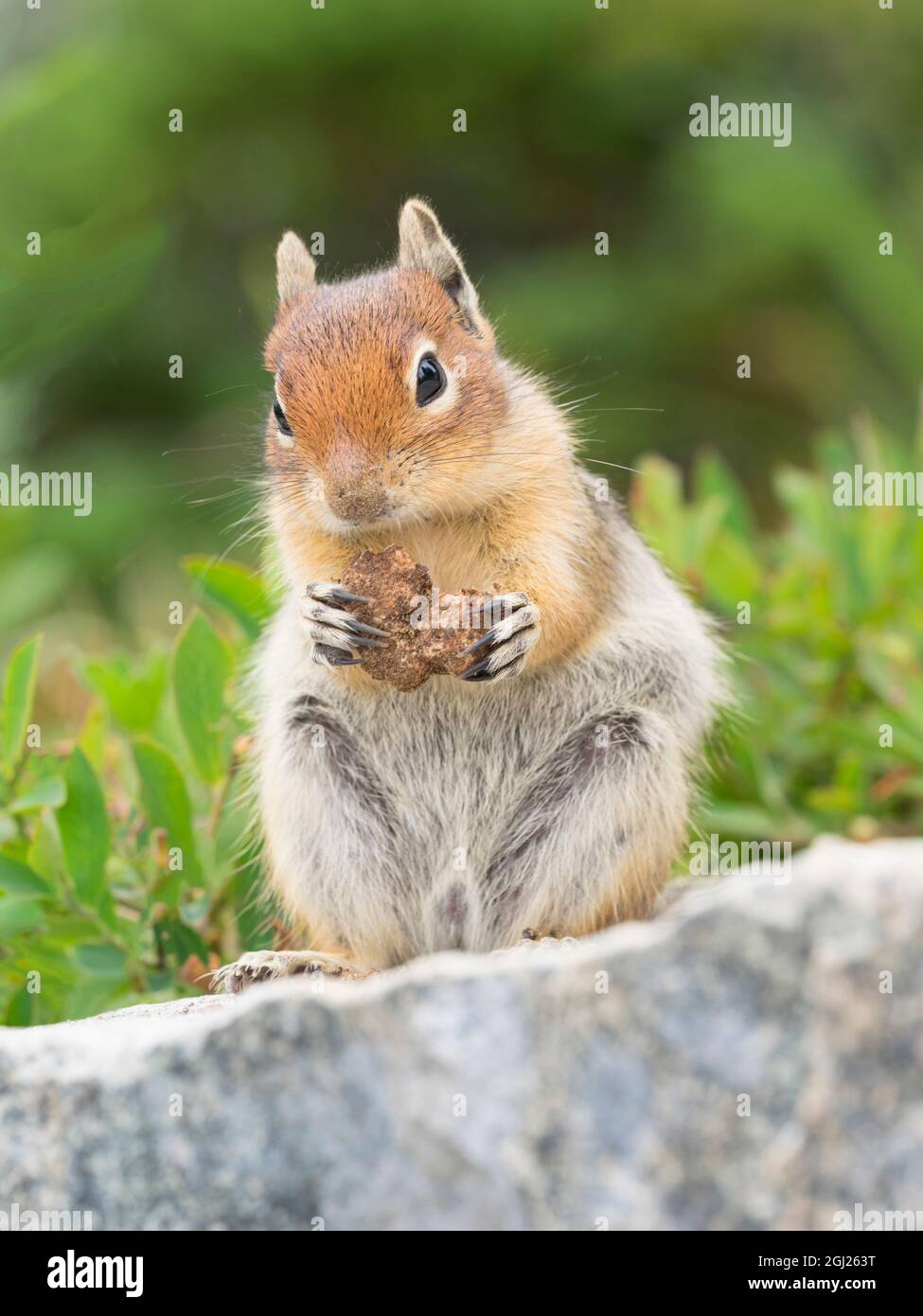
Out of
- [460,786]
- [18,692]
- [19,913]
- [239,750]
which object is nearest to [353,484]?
[460,786]

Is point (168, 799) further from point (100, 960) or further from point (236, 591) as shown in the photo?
point (236, 591)

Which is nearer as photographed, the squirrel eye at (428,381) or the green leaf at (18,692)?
the squirrel eye at (428,381)

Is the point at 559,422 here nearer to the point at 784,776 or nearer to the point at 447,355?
the point at 447,355

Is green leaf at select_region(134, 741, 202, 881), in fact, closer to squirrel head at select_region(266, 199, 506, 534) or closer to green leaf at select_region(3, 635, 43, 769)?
→ green leaf at select_region(3, 635, 43, 769)

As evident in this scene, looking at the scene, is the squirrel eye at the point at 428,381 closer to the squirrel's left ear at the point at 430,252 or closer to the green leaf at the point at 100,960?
the squirrel's left ear at the point at 430,252

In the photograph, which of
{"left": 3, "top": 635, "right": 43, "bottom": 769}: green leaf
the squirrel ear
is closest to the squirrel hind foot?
{"left": 3, "top": 635, "right": 43, "bottom": 769}: green leaf

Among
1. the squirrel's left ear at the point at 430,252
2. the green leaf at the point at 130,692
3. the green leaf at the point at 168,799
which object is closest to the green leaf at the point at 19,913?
the green leaf at the point at 168,799
